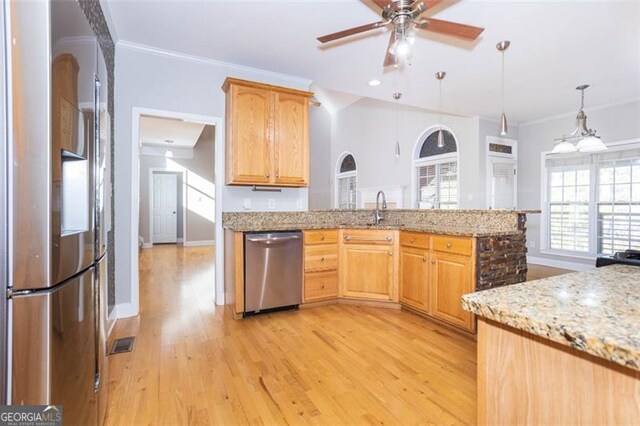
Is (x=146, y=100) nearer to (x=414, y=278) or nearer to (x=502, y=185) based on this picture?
(x=414, y=278)

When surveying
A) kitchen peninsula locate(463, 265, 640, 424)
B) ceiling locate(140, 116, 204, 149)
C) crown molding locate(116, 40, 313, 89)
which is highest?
ceiling locate(140, 116, 204, 149)

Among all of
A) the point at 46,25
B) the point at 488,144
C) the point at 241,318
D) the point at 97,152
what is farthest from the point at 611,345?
the point at 488,144

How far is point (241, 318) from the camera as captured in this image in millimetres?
2990

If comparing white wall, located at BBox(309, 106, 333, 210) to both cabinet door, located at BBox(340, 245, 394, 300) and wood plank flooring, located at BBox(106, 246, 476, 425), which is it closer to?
cabinet door, located at BBox(340, 245, 394, 300)

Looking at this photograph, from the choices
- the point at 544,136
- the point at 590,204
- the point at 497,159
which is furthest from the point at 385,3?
the point at 590,204

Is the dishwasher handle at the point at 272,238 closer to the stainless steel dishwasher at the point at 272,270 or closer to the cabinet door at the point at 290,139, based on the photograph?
the stainless steel dishwasher at the point at 272,270

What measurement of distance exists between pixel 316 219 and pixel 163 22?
2423 millimetres

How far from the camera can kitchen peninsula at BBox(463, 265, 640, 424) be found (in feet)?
1.84

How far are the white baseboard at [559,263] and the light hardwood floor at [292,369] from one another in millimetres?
4300

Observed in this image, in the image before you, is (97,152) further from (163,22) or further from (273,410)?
(163,22)

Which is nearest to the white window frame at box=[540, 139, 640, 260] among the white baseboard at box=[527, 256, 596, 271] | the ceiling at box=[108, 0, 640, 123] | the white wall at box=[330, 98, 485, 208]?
the white baseboard at box=[527, 256, 596, 271]

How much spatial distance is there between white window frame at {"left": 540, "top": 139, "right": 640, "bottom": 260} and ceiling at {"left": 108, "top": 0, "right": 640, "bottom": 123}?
2.66 feet

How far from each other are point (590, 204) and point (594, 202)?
67mm

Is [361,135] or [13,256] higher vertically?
[361,135]
